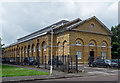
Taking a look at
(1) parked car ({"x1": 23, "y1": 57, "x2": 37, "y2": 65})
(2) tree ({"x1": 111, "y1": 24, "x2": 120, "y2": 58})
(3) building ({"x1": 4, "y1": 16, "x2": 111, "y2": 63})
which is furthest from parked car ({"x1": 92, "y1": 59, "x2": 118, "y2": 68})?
(2) tree ({"x1": 111, "y1": 24, "x2": 120, "y2": 58})

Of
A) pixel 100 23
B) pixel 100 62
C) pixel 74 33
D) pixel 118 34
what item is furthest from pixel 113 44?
pixel 100 62

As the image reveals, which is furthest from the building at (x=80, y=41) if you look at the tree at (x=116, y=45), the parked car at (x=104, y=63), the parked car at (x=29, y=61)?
the tree at (x=116, y=45)

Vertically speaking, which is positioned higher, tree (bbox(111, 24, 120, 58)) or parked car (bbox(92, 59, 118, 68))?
tree (bbox(111, 24, 120, 58))

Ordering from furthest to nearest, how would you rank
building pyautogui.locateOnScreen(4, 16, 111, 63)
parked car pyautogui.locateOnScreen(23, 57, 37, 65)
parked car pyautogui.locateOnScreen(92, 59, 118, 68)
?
1. building pyautogui.locateOnScreen(4, 16, 111, 63)
2. parked car pyautogui.locateOnScreen(23, 57, 37, 65)
3. parked car pyautogui.locateOnScreen(92, 59, 118, 68)

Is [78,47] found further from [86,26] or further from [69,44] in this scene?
[86,26]

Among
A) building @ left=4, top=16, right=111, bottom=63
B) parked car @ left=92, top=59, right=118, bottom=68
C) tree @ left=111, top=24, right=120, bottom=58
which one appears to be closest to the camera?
parked car @ left=92, top=59, right=118, bottom=68

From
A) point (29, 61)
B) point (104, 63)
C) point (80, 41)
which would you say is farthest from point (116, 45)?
point (29, 61)

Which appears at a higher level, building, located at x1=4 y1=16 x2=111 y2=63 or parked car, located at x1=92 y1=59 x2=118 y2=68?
building, located at x1=4 y1=16 x2=111 y2=63

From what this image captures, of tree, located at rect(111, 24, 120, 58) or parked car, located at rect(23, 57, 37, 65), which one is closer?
parked car, located at rect(23, 57, 37, 65)

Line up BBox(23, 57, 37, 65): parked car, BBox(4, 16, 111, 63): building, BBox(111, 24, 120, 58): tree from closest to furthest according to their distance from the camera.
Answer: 1. BBox(23, 57, 37, 65): parked car
2. BBox(4, 16, 111, 63): building
3. BBox(111, 24, 120, 58): tree

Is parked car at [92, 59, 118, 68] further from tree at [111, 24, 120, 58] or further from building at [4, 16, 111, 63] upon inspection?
tree at [111, 24, 120, 58]

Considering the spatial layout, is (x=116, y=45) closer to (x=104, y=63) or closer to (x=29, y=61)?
(x=104, y=63)

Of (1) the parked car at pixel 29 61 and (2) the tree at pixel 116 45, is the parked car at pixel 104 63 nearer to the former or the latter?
(1) the parked car at pixel 29 61

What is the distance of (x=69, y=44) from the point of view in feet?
107
